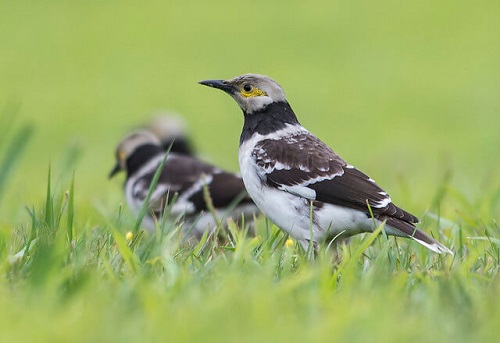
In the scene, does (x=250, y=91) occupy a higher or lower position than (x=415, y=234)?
higher

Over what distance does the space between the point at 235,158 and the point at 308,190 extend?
9299 mm

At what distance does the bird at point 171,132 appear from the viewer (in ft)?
38.2

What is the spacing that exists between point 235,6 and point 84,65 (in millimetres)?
5235

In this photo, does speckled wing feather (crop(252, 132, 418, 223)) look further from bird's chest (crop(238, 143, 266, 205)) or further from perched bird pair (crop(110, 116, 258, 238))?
perched bird pair (crop(110, 116, 258, 238))

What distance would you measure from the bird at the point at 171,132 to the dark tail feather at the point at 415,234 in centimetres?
601

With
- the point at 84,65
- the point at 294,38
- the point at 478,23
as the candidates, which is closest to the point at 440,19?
the point at 478,23

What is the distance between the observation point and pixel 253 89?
21.8 ft

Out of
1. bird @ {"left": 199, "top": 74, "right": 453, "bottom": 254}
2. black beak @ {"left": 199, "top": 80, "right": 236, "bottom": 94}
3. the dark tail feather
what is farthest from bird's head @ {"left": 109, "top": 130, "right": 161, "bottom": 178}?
the dark tail feather

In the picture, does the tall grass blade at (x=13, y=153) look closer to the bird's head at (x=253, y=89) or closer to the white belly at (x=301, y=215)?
the white belly at (x=301, y=215)

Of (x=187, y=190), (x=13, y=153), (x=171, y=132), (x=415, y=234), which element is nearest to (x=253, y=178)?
(x=415, y=234)

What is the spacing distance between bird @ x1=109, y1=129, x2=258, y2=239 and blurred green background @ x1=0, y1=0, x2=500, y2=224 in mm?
2300

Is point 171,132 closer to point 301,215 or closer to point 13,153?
point 301,215

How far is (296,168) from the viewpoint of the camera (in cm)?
608

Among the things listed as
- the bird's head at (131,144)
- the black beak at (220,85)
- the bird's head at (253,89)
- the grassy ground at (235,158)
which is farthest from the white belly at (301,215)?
the bird's head at (131,144)
